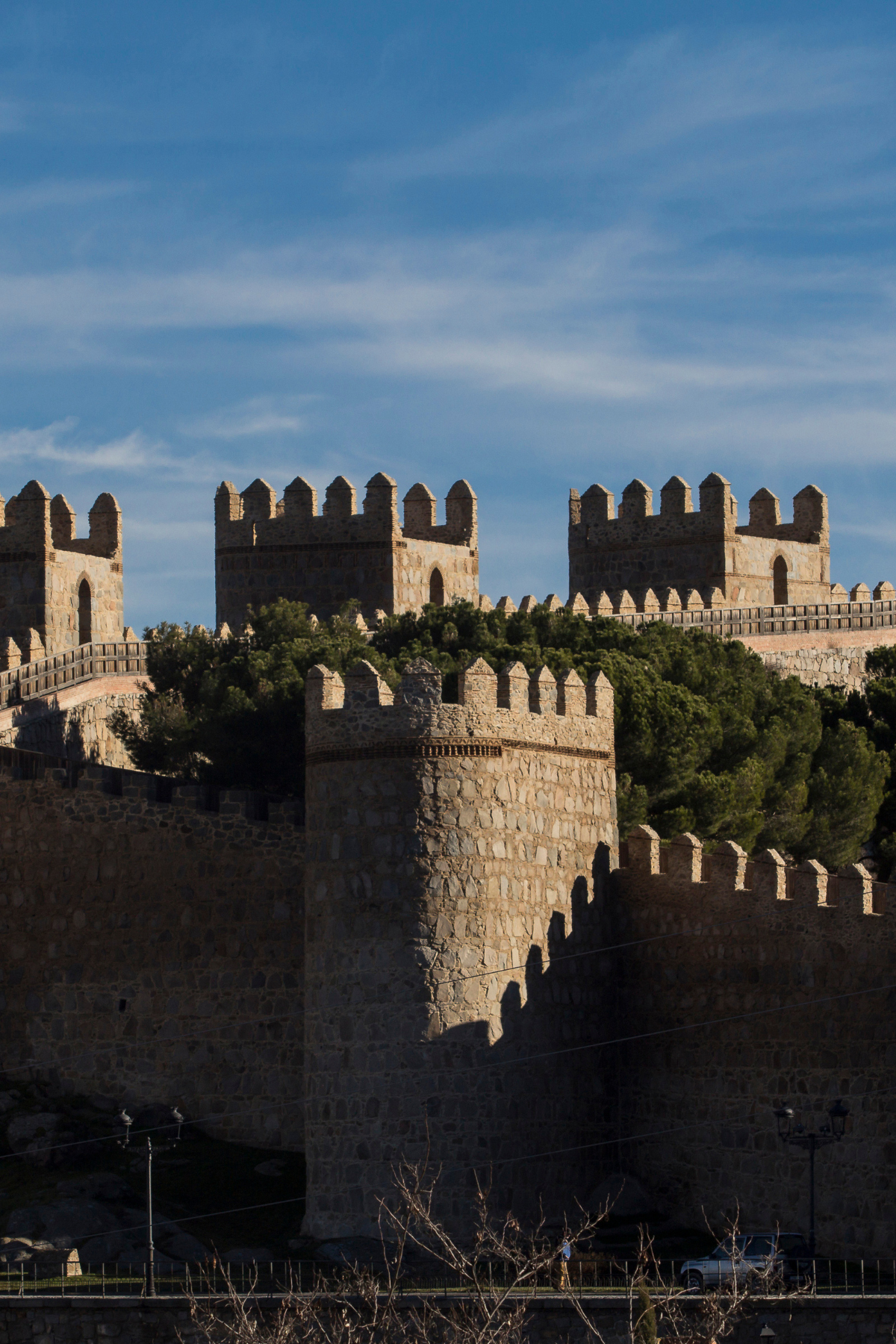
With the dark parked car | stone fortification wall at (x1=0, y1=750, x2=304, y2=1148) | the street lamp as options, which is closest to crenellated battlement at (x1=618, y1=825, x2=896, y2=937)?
the street lamp

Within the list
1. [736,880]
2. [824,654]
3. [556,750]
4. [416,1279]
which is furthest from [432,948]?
[824,654]

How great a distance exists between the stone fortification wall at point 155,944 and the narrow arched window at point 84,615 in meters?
19.5

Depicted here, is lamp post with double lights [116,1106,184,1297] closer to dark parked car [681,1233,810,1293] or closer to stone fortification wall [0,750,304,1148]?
stone fortification wall [0,750,304,1148]

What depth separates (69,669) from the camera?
63625mm

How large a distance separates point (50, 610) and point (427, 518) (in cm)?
1003

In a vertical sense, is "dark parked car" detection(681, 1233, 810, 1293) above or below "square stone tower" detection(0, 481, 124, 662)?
below

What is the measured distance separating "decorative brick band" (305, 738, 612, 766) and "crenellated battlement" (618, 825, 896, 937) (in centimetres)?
324

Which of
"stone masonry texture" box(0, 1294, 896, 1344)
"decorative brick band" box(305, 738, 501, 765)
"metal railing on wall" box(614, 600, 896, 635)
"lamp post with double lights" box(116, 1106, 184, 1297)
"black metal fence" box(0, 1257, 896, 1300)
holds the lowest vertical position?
"stone masonry texture" box(0, 1294, 896, 1344)

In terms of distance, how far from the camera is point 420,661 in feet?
147

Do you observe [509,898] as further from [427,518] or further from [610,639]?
[427,518]

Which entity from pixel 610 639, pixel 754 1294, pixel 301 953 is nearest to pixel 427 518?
pixel 610 639

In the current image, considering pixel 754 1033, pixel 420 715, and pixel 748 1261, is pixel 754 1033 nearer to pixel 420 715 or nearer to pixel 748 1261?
pixel 748 1261

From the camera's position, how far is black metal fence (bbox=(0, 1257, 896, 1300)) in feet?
128

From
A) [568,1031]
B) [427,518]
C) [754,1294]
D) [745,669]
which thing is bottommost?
[754,1294]
